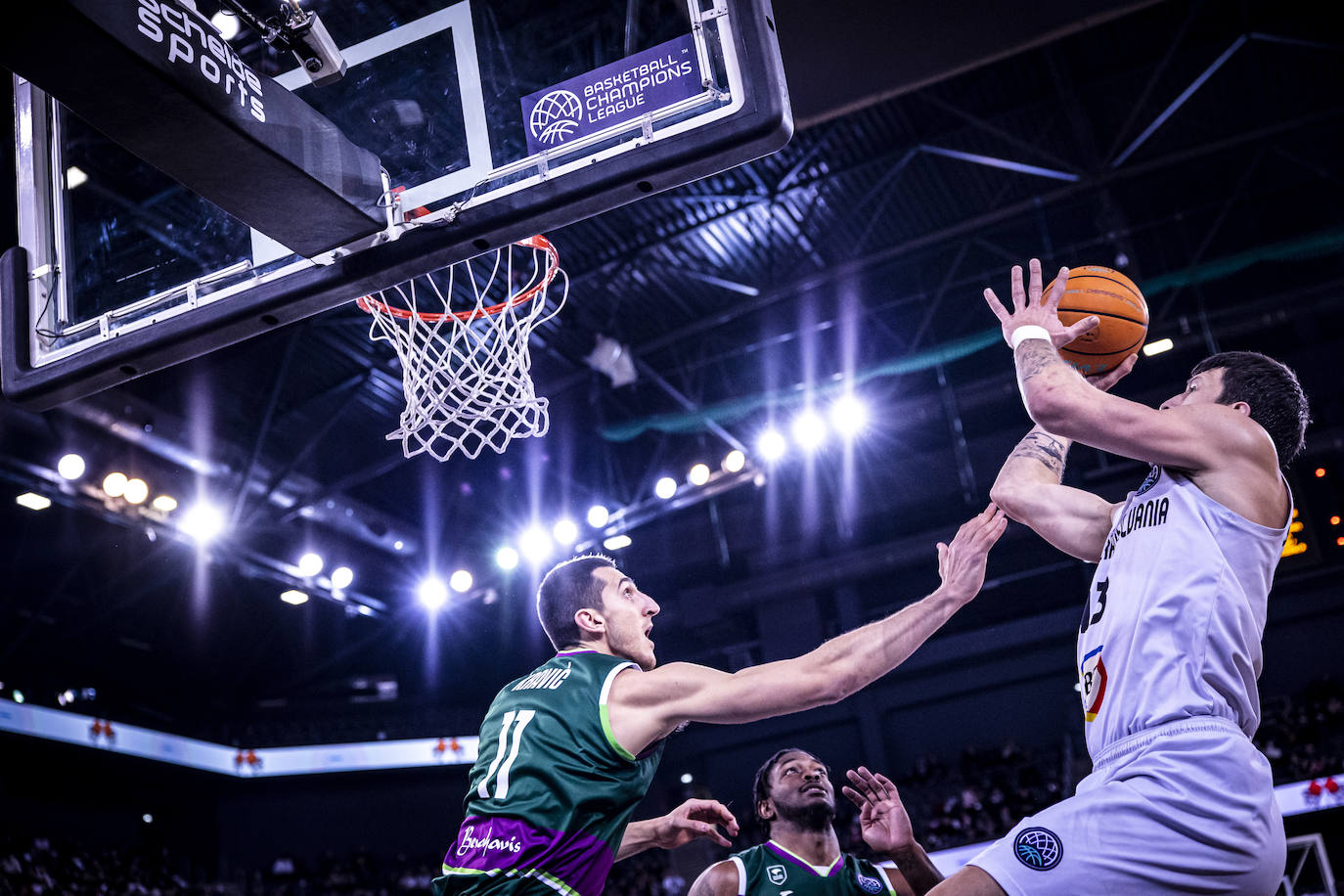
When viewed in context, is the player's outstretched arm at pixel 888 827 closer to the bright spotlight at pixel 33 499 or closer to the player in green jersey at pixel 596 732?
the player in green jersey at pixel 596 732

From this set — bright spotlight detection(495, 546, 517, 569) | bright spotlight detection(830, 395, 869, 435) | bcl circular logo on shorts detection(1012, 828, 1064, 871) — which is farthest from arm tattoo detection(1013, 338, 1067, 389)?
bright spotlight detection(495, 546, 517, 569)

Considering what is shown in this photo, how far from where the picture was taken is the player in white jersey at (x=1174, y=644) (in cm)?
254

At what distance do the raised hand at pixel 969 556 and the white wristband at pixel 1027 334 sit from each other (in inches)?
18.3

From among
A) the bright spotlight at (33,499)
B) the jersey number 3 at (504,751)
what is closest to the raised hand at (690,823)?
the jersey number 3 at (504,751)

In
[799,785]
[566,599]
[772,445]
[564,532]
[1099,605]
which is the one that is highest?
[772,445]

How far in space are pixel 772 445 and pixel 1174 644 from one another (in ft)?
34.3

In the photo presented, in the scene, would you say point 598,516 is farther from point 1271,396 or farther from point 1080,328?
point 1271,396

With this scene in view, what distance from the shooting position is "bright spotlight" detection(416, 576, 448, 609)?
15.0m

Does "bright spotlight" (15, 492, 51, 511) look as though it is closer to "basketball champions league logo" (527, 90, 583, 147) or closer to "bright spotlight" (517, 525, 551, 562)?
"bright spotlight" (517, 525, 551, 562)

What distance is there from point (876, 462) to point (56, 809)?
1328 cm

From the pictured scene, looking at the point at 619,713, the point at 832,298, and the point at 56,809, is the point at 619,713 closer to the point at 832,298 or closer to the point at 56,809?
the point at 832,298

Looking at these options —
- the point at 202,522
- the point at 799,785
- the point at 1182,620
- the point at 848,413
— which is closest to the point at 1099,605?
the point at 1182,620

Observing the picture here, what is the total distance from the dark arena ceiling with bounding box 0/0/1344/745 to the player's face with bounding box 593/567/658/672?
3.89 m

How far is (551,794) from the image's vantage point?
121 inches
